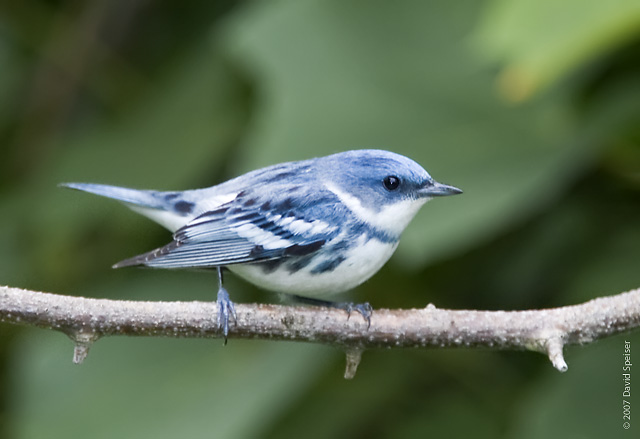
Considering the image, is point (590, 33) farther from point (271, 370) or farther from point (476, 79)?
point (271, 370)

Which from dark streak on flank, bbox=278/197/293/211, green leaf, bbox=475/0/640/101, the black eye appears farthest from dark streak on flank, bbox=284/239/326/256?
green leaf, bbox=475/0/640/101

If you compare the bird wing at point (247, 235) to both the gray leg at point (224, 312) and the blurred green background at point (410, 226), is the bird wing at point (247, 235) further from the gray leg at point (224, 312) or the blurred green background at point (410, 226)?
the blurred green background at point (410, 226)

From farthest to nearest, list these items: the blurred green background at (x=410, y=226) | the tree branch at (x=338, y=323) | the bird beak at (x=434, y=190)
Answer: the blurred green background at (x=410, y=226) < the bird beak at (x=434, y=190) < the tree branch at (x=338, y=323)

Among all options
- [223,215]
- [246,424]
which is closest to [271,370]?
[246,424]

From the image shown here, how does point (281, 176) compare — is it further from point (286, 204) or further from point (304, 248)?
point (304, 248)

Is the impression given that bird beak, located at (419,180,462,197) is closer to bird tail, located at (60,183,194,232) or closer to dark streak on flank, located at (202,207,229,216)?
dark streak on flank, located at (202,207,229,216)

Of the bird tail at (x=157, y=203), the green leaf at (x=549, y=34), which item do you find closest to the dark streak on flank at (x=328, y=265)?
the bird tail at (x=157, y=203)

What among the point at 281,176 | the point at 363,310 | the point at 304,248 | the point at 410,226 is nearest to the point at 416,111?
the point at 410,226
